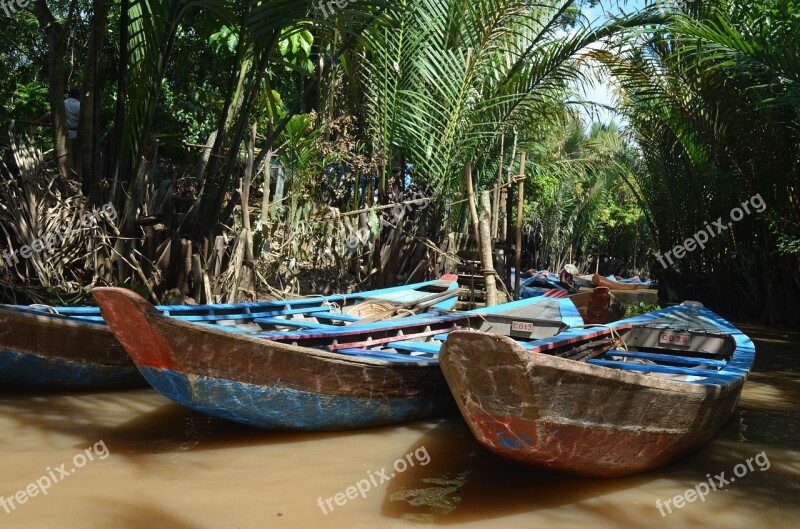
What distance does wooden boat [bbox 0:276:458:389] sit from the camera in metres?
5.77

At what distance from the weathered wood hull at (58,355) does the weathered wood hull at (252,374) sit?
1.16 meters

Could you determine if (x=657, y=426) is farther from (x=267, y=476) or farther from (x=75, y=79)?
(x=75, y=79)

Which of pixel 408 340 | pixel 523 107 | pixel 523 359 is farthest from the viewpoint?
pixel 523 107

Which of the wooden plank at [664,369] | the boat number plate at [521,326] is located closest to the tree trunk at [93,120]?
the boat number plate at [521,326]

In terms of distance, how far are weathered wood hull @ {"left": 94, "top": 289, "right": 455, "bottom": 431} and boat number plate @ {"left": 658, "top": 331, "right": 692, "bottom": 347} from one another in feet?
8.11

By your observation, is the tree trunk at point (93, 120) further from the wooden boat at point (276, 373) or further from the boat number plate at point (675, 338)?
the boat number plate at point (675, 338)

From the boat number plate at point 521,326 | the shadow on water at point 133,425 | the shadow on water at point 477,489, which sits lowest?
the shadow on water at point 477,489

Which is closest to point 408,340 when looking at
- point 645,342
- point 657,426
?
point 645,342

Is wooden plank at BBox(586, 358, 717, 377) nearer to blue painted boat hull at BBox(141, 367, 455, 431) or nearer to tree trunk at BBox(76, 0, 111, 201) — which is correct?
blue painted boat hull at BBox(141, 367, 455, 431)

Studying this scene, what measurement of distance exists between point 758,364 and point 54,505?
8.36 metres

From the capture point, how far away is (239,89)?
9234 millimetres

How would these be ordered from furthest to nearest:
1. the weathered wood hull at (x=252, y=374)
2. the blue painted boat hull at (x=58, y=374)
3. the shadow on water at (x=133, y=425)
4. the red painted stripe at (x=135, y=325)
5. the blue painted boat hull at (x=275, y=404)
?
1. the blue painted boat hull at (x=58, y=374)
2. the shadow on water at (x=133, y=425)
3. the blue painted boat hull at (x=275, y=404)
4. the weathered wood hull at (x=252, y=374)
5. the red painted stripe at (x=135, y=325)

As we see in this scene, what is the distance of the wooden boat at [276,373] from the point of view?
4742mm

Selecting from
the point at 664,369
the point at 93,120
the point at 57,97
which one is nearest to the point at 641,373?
the point at 664,369
